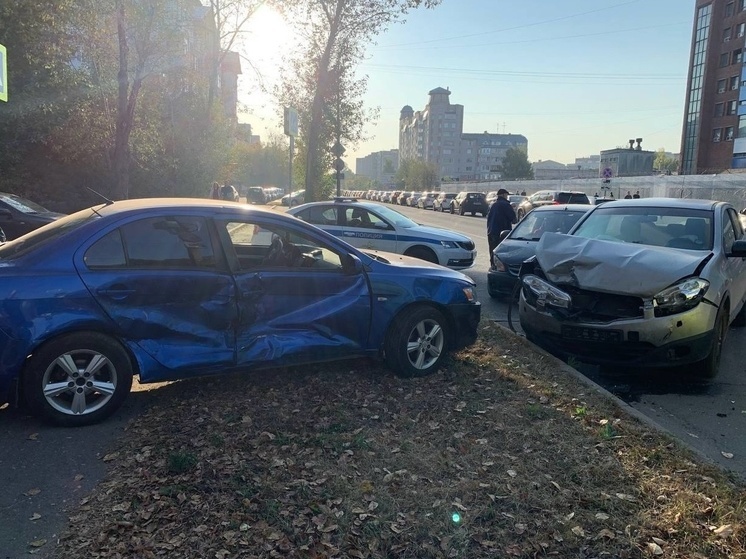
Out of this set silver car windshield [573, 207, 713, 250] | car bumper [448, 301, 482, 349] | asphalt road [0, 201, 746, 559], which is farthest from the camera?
silver car windshield [573, 207, 713, 250]

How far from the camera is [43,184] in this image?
20875mm

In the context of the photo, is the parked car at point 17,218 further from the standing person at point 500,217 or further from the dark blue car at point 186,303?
the standing person at point 500,217

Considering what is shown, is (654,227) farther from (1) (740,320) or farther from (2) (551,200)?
(2) (551,200)

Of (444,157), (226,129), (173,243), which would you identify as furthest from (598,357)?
(444,157)

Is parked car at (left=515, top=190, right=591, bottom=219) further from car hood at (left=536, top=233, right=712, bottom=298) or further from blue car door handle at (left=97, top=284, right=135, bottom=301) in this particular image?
blue car door handle at (left=97, top=284, right=135, bottom=301)

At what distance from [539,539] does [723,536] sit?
3.11ft

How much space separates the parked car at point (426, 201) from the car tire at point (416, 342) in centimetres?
4517

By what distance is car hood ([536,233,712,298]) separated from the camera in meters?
5.32

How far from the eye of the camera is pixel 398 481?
138 inches

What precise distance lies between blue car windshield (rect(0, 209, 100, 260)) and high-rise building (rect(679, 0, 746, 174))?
241ft

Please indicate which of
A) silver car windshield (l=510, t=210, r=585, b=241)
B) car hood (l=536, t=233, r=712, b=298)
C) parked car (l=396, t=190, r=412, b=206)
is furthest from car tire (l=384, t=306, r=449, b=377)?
parked car (l=396, t=190, r=412, b=206)

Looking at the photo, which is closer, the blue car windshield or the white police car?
the blue car windshield

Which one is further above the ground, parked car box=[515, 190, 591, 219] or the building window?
the building window

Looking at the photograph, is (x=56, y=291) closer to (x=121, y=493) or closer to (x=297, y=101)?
(x=121, y=493)
